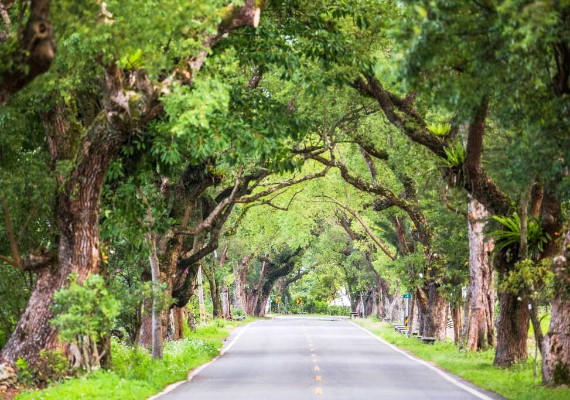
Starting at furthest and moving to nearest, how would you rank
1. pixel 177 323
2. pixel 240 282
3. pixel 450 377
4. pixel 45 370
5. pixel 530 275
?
1. pixel 240 282
2. pixel 177 323
3. pixel 450 377
4. pixel 530 275
5. pixel 45 370

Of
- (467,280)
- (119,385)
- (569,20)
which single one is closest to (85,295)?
(119,385)

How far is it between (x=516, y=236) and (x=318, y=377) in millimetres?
5947

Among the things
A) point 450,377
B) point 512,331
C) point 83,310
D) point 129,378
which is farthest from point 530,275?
point 83,310

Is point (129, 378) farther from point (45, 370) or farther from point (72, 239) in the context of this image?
point (72, 239)

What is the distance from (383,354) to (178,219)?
27.3 ft

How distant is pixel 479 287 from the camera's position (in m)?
31.8

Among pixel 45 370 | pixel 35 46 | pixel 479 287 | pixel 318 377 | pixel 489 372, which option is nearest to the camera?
pixel 35 46

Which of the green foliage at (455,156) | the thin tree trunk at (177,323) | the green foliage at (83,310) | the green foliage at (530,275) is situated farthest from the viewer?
the thin tree trunk at (177,323)

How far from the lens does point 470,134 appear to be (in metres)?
23.0

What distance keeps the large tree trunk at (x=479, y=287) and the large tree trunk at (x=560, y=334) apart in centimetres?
1118

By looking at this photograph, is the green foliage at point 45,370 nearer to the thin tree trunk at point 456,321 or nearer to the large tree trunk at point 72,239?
the large tree trunk at point 72,239

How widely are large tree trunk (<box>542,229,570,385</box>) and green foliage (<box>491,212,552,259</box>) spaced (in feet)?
10.8

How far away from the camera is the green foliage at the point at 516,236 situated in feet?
76.4

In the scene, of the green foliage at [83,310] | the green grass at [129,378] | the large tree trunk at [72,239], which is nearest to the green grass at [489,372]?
the green grass at [129,378]
